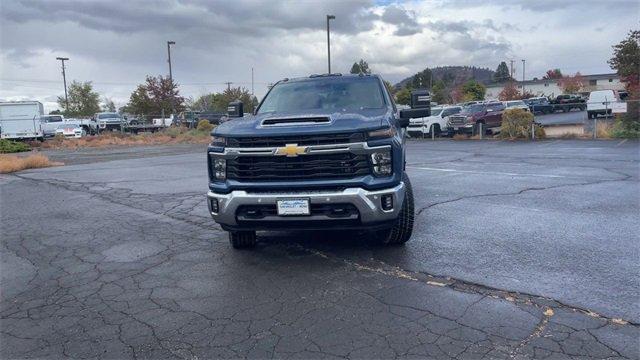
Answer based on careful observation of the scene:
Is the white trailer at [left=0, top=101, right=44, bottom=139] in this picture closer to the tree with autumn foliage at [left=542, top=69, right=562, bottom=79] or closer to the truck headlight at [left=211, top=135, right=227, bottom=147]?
the truck headlight at [left=211, top=135, right=227, bottom=147]

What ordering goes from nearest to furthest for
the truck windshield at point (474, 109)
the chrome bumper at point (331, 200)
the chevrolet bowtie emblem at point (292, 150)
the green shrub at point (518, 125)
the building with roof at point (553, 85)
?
1. the chrome bumper at point (331, 200)
2. the chevrolet bowtie emblem at point (292, 150)
3. the green shrub at point (518, 125)
4. the truck windshield at point (474, 109)
5. the building with roof at point (553, 85)

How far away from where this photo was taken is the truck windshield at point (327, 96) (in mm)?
6609

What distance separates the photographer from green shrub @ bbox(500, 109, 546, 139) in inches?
937

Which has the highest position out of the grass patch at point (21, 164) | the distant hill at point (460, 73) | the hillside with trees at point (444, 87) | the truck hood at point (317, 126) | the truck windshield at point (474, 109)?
the distant hill at point (460, 73)

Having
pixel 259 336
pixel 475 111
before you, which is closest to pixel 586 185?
pixel 259 336

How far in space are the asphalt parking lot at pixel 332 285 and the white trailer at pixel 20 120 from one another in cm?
2612

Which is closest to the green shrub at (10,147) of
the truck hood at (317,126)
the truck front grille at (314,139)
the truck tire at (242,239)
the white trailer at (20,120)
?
the white trailer at (20,120)

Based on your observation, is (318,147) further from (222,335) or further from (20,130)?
(20,130)

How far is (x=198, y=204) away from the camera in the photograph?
9.12 meters

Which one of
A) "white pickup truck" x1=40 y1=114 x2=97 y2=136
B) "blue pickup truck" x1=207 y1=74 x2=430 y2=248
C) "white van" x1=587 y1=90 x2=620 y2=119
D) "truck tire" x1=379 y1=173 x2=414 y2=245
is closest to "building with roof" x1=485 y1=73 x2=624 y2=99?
"white van" x1=587 y1=90 x2=620 y2=119

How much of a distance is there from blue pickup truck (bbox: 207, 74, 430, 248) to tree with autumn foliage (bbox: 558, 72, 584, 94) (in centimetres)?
8959

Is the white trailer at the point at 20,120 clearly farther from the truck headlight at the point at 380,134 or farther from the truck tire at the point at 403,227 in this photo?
the truck headlight at the point at 380,134

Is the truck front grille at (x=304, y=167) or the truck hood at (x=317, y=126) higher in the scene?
the truck hood at (x=317, y=126)

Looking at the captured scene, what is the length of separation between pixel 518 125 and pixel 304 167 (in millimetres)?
21119
